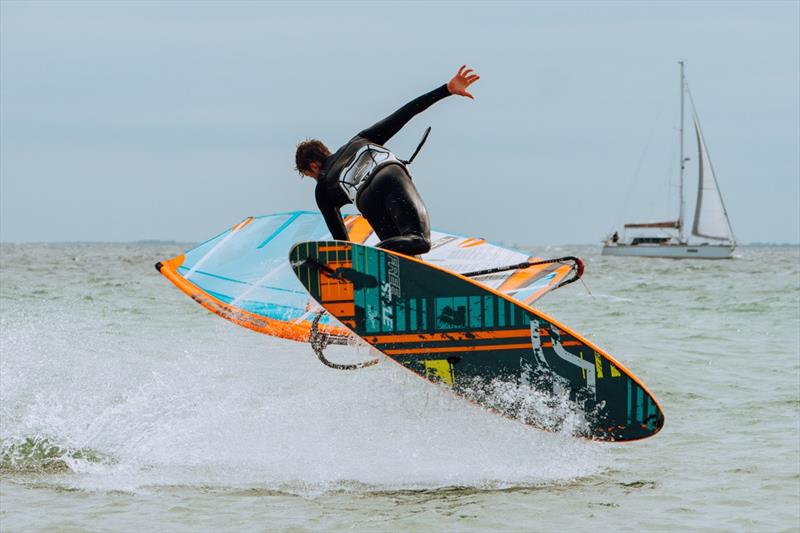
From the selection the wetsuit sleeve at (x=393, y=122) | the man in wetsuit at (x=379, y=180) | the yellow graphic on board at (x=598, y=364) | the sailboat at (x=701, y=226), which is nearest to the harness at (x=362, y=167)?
the man in wetsuit at (x=379, y=180)

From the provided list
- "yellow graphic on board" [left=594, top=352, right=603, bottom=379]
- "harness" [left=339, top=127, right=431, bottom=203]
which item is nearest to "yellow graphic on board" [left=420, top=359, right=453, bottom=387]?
"yellow graphic on board" [left=594, top=352, right=603, bottom=379]

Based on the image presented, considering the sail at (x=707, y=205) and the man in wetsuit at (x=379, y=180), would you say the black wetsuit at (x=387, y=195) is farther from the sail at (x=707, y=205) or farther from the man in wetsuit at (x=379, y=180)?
the sail at (x=707, y=205)

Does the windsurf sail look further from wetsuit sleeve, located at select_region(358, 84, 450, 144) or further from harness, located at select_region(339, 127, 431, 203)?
wetsuit sleeve, located at select_region(358, 84, 450, 144)

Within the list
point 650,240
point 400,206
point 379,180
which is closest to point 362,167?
point 379,180

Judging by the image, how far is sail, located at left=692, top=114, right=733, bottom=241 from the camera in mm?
61000

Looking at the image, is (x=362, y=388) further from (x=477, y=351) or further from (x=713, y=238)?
(x=713, y=238)

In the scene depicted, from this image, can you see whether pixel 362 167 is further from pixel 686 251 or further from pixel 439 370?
pixel 686 251

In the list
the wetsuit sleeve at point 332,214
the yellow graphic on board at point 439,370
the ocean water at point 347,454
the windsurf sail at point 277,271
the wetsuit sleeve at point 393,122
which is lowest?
the ocean water at point 347,454

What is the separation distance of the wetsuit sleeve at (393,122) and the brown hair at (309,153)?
0.28m

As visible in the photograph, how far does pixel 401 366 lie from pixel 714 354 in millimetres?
8135

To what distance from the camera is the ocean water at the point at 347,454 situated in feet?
17.8

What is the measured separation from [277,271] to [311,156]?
218 centimetres

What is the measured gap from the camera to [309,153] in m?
6.60

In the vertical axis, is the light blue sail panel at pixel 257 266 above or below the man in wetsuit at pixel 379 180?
below
